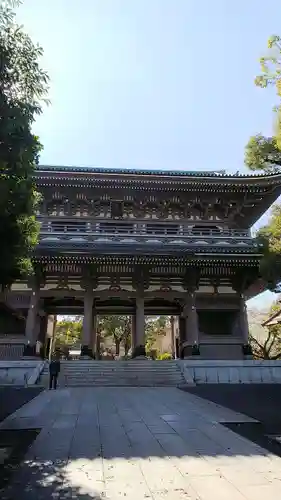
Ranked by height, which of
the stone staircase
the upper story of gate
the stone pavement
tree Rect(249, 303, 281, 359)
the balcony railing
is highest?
the upper story of gate

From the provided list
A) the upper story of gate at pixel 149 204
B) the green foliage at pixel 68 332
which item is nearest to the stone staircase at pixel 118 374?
the upper story of gate at pixel 149 204

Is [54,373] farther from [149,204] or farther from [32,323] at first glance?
[149,204]

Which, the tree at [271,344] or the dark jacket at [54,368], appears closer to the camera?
the dark jacket at [54,368]

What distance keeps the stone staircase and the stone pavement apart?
17.7 ft

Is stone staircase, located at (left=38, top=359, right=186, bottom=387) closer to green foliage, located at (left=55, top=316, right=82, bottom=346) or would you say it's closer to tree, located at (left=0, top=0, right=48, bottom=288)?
tree, located at (left=0, top=0, right=48, bottom=288)

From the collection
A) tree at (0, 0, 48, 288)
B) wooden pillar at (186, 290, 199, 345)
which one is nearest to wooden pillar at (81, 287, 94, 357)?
wooden pillar at (186, 290, 199, 345)

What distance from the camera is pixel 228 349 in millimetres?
17203

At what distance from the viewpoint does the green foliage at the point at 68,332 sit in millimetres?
43125

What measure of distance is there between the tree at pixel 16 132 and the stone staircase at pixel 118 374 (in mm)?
8938

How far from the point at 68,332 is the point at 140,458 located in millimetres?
40306

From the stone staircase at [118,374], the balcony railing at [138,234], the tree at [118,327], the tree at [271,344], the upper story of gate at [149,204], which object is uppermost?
the upper story of gate at [149,204]

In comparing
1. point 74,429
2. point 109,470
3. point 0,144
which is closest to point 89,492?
point 109,470

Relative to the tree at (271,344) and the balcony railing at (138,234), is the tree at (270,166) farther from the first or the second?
the tree at (271,344)

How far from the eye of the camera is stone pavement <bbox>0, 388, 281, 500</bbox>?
A: 3.41 metres
